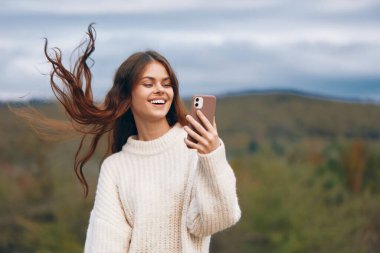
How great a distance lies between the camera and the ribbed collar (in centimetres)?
438

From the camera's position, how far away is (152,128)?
14.5 feet

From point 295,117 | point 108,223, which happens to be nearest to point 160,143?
point 108,223

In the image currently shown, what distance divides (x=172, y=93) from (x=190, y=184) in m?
0.40

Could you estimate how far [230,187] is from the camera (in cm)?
405

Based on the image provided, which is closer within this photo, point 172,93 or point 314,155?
point 172,93

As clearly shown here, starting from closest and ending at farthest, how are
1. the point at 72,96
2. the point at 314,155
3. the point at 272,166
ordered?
the point at 72,96 < the point at 272,166 < the point at 314,155

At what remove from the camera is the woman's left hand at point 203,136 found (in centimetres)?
392

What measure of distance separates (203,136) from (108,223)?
677mm

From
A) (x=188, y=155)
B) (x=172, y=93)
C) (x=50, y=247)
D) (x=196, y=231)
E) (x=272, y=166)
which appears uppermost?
(x=172, y=93)

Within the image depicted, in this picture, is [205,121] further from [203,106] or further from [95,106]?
[95,106]

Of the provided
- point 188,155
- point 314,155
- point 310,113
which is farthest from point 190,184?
point 310,113

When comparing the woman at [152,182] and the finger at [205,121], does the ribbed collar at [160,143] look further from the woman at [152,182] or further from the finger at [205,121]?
the finger at [205,121]

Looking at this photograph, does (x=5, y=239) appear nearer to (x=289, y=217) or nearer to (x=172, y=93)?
(x=289, y=217)

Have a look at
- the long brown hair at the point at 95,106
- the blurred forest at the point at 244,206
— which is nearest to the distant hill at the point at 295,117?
the blurred forest at the point at 244,206
